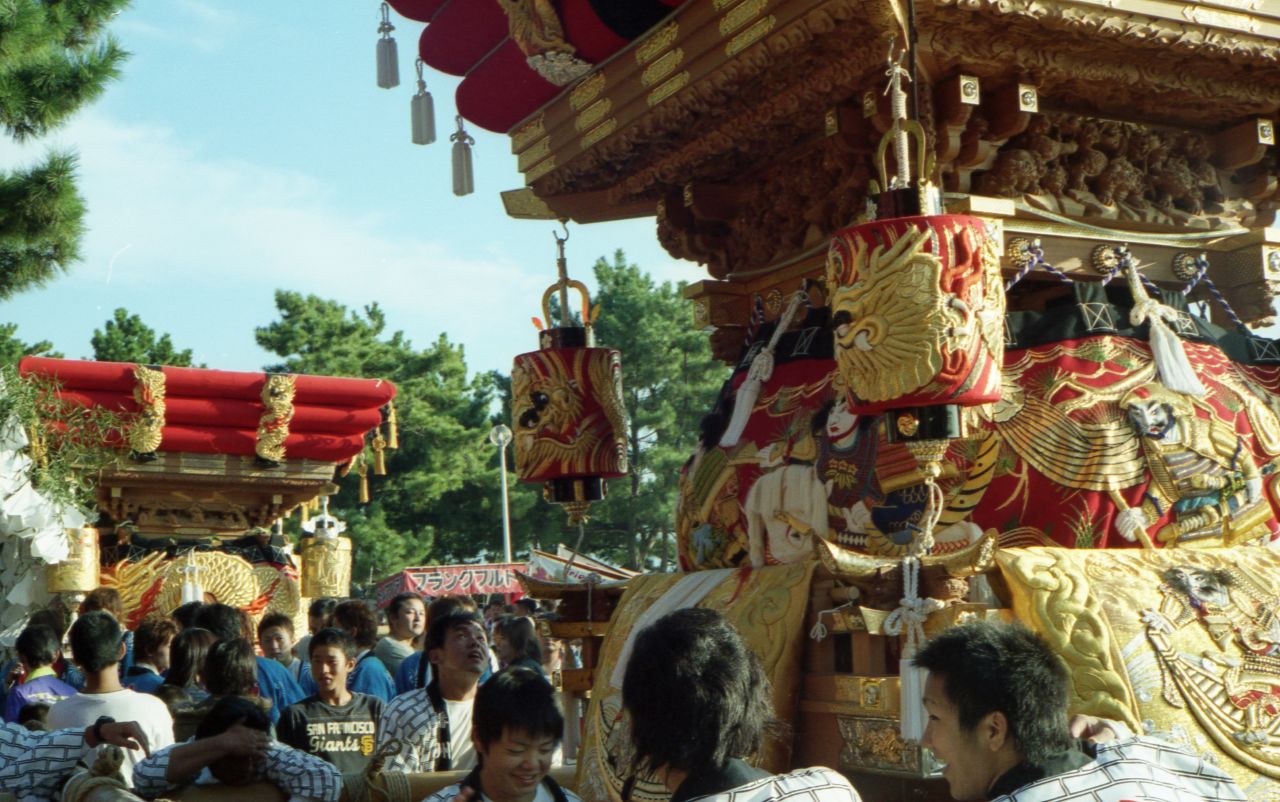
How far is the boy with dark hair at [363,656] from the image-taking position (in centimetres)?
572

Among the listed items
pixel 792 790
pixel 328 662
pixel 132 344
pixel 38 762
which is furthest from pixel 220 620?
pixel 132 344

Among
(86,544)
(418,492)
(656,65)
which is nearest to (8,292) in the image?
(86,544)

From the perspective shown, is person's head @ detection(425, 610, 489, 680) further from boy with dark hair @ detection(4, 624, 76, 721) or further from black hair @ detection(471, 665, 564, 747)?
boy with dark hair @ detection(4, 624, 76, 721)

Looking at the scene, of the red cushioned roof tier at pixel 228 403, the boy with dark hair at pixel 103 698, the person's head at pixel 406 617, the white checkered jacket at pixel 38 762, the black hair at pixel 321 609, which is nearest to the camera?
the white checkered jacket at pixel 38 762

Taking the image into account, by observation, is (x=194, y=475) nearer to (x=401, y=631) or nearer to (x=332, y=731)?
(x=401, y=631)

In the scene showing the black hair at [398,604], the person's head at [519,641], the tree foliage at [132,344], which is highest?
the tree foliage at [132,344]

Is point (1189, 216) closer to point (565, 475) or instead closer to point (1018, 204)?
point (1018, 204)

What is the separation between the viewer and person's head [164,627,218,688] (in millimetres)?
5074

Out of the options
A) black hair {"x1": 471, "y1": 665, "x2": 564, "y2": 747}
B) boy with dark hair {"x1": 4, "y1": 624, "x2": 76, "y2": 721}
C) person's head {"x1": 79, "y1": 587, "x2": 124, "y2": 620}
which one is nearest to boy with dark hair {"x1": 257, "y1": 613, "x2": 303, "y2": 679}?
person's head {"x1": 79, "y1": 587, "x2": 124, "y2": 620}

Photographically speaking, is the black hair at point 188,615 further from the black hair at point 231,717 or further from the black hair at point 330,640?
the black hair at point 231,717

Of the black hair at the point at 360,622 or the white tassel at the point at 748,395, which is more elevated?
the white tassel at the point at 748,395

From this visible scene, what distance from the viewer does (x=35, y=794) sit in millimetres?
3832

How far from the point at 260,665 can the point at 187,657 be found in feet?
3.30

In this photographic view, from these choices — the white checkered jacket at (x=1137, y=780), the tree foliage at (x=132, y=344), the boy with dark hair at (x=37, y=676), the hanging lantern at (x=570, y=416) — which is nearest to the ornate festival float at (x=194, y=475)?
the boy with dark hair at (x=37, y=676)
